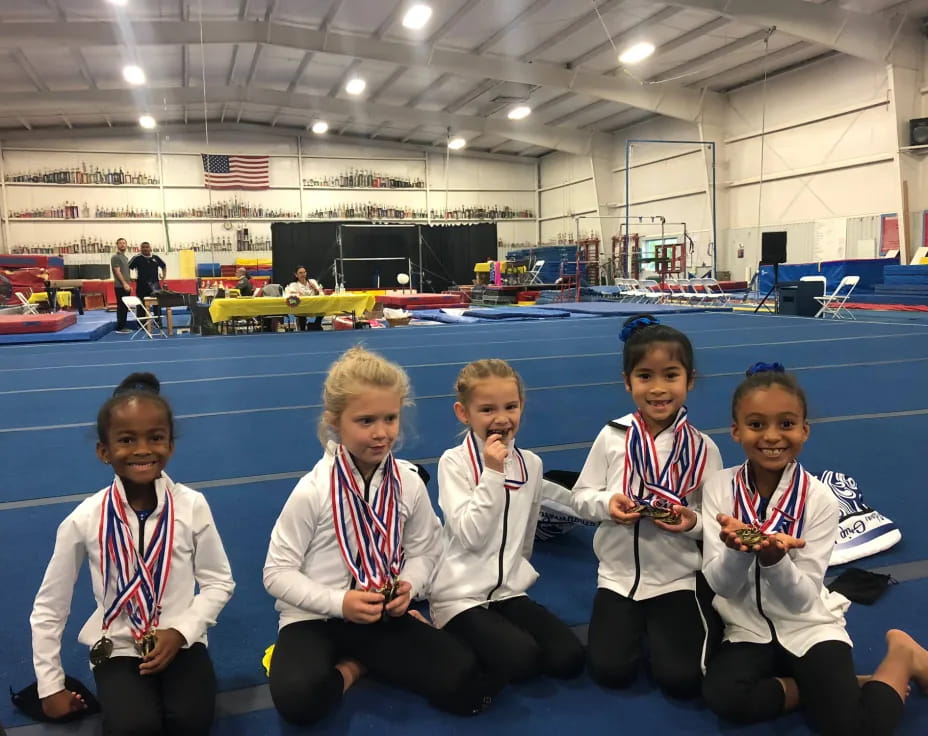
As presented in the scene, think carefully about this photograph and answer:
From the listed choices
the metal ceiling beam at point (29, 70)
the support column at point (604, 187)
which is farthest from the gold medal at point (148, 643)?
the support column at point (604, 187)

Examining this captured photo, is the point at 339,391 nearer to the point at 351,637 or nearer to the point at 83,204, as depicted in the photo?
the point at 351,637

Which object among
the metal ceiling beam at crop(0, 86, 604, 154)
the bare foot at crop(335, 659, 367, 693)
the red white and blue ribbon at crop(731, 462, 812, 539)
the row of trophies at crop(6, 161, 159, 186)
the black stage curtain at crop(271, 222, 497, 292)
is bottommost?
the bare foot at crop(335, 659, 367, 693)

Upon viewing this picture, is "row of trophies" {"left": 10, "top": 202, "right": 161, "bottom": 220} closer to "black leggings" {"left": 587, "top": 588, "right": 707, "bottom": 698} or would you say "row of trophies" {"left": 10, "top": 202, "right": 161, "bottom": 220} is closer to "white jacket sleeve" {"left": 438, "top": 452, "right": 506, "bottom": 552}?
"white jacket sleeve" {"left": 438, "top": 452, "right": 506, "bottom": 552}

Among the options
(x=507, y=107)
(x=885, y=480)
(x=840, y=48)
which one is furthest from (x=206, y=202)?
(x=885, y=480)

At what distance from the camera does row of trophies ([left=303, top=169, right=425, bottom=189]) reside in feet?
80.1

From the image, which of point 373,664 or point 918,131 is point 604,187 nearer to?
point 918,131

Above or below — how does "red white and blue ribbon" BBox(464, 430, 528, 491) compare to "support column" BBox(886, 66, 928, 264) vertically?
below

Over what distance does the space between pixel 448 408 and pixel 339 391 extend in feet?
10.3

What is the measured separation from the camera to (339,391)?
184cm

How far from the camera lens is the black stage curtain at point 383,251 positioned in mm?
22062

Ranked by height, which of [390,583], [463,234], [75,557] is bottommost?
[390,583]

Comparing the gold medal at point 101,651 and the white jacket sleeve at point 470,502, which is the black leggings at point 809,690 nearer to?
the white jacket sleeve at point 470,502

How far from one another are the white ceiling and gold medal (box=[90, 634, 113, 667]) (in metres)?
13.5

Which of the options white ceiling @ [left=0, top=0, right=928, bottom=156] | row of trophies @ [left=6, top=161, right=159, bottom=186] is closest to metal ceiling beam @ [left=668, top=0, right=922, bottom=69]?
white ceiling @ [left=0, top=0, right=928, bottom=156]
